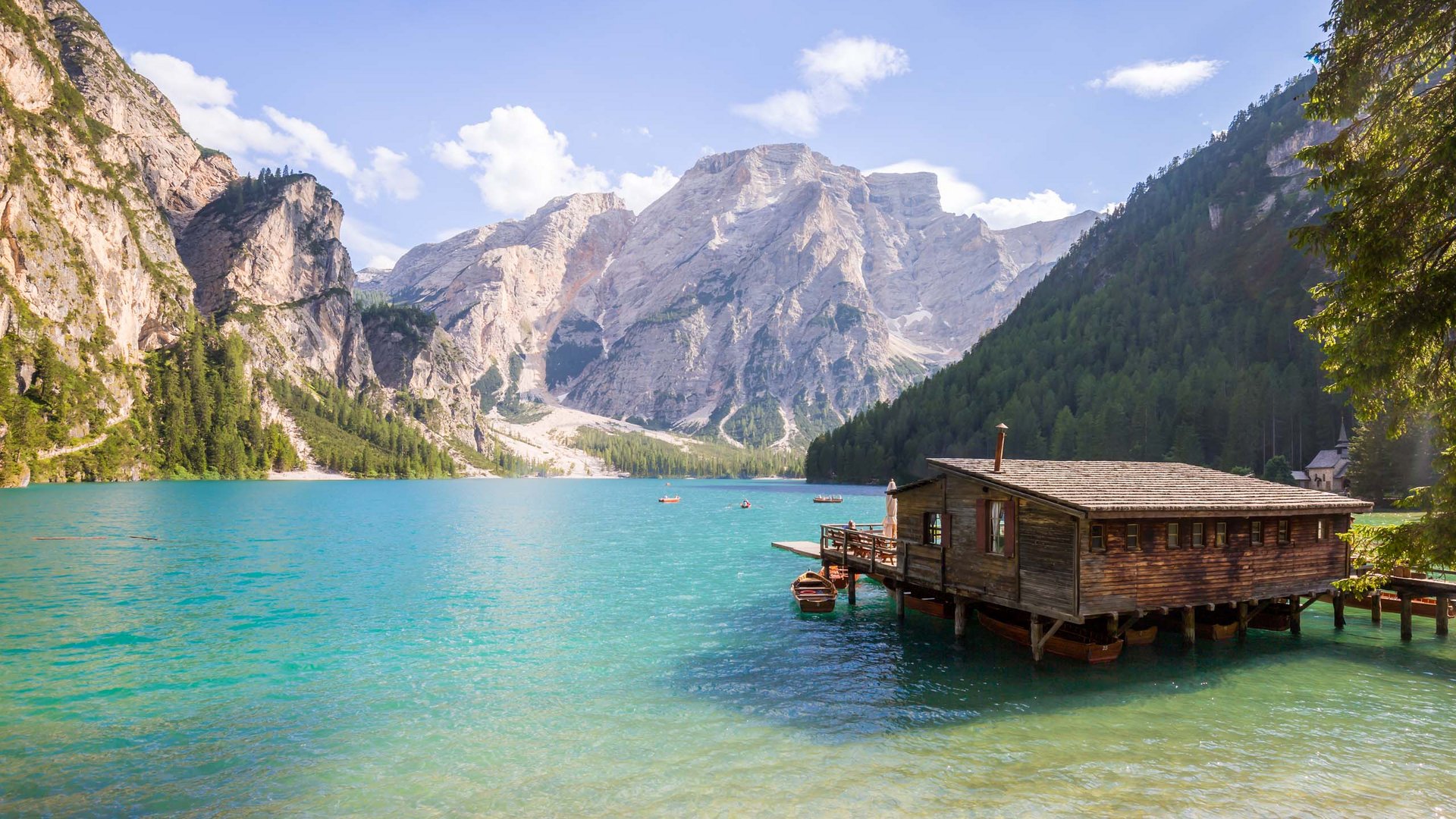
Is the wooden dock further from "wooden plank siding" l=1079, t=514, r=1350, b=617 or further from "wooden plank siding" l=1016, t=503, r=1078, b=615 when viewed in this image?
"wooden plank siding" l=1079, t=514, r=1350, b=617

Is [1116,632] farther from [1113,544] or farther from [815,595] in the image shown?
[815,595]

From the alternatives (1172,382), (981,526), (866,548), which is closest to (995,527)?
(981,526)

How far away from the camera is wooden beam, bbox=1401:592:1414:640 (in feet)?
115

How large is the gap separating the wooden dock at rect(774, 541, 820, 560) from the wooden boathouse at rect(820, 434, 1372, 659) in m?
23.9

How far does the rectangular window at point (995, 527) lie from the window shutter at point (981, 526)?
61mm

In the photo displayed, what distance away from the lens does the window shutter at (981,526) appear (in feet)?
103

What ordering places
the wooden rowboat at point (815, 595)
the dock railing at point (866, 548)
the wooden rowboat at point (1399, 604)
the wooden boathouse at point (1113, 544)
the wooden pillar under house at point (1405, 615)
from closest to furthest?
the wooden boathouse at point (1113, 544) → the wooden pillar under house at point (1405, 615) → the wooden rowboat at point (1399, 604) → the dock railing at point (866, 548) → the wooden rowboat at point (815, 595)

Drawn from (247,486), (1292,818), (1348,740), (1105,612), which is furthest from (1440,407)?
(247,486)

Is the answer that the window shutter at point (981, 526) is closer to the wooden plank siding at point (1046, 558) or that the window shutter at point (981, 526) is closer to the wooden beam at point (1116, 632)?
the wooden plank siding at point (1046, 558)

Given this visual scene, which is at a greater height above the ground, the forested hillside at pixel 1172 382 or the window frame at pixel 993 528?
the forested hillside at pixel 1172 382

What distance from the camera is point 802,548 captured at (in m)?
66.2

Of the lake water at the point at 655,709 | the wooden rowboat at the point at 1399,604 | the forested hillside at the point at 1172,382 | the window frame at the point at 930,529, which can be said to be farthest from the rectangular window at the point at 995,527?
the forested hillside at the point at 1172,382

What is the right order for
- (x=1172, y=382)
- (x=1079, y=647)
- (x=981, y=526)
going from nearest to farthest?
(x=1079, y=647) → (x=981, y=526) → (x=1172, y=382)

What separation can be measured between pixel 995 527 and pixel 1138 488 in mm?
5978
